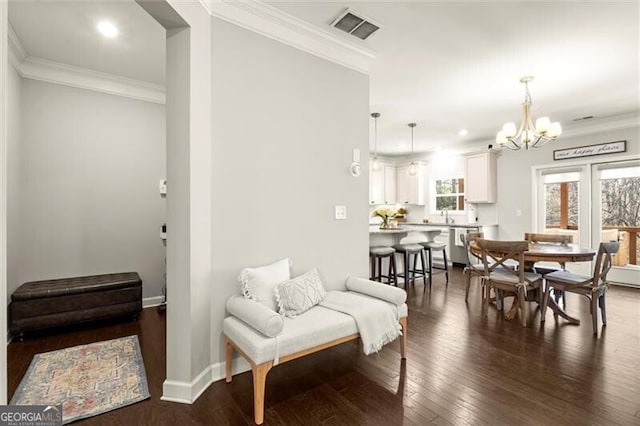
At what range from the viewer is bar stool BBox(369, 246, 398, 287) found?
440 centimetres

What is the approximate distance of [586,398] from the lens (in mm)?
2021

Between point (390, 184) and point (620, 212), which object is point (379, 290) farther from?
point (390, 184)

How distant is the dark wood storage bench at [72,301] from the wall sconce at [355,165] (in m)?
2.75

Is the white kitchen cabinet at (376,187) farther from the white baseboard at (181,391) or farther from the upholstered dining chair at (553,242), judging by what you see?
the white baseboard at (181,391)

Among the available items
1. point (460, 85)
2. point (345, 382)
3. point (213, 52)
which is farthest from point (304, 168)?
point (460, 85)

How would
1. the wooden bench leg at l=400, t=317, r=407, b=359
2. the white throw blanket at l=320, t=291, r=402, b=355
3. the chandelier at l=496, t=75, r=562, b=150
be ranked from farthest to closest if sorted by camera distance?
1. the chandelier at l=496, t=75, r=562, b=150
2. the wooden bench leg at l=400, t=317, r=407, b=359
3. the white throw blanket at l=320, t=291, r=402, b=355

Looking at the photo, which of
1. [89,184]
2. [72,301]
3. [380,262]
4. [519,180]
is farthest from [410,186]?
[72,301]

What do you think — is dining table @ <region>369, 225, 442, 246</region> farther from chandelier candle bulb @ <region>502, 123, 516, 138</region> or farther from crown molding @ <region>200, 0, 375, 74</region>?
crown molding @ <region>200, 0, 375, 74</region>

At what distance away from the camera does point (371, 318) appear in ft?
7.54

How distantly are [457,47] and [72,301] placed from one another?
469 cm

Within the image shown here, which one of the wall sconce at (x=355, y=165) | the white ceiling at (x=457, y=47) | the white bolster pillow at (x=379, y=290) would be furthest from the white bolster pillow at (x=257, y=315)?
the white ceiling at (x=457, y=47)

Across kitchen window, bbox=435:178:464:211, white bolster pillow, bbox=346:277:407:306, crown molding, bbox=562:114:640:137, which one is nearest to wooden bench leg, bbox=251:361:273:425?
white bolster pillow, bbox=346:277:407:306

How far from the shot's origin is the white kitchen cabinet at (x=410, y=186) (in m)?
7.90

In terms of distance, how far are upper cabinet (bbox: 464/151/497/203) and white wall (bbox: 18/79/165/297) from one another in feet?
20.1
